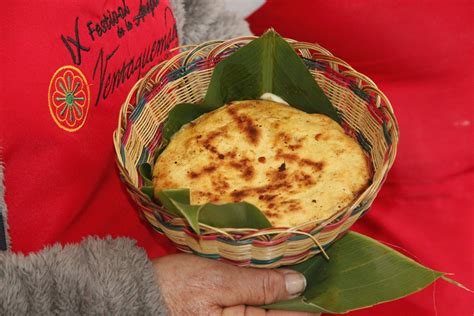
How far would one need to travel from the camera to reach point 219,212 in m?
0.70

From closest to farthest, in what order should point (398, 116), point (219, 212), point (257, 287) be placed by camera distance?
1. point (219, 212)
2. point (257, 287)
3. point (398, 116)

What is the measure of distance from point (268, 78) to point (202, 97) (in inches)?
5.8

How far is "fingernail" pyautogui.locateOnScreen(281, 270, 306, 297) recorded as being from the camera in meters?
0.83

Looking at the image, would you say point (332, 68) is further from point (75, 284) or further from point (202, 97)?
point (75, 284)

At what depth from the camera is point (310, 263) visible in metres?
0.88

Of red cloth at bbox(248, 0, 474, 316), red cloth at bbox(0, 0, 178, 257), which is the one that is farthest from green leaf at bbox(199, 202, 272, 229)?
red cloth at bbox(248, 0, 474, 316)

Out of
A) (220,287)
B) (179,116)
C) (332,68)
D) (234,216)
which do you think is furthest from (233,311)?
(332,68)

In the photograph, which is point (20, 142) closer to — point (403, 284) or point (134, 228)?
point (134, 228)

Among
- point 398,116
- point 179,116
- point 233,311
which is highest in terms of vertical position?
point 179,116

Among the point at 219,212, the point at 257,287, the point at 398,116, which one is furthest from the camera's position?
the point at 398,116

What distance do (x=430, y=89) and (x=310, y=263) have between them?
571 mm

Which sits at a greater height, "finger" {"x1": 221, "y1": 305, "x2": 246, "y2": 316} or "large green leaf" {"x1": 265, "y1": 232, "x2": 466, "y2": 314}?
"large green leaf" {"x1": 265, "y1": 232, "x2": 466, "y2": 314}

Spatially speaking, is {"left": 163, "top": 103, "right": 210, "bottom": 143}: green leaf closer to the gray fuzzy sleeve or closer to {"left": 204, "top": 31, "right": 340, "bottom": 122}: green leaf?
{"left": 204, "top": 31, "right": 340, "bottom": 122}: green leaf

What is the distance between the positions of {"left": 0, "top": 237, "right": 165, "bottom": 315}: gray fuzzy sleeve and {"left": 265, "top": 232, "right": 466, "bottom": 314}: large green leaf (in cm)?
21
